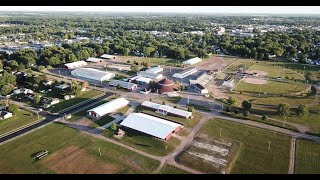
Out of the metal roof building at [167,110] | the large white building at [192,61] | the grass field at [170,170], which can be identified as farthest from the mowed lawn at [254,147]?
the large white building at [192,61]

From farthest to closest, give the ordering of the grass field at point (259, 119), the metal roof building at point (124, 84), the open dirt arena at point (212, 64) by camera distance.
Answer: the open dirt arena at point (212, 64) < the metal roof building at point (124, 84) < the grass field at point (259, 119)

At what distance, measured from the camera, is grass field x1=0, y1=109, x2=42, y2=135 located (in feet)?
141

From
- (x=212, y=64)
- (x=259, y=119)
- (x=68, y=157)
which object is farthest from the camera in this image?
(x=212, y=64)

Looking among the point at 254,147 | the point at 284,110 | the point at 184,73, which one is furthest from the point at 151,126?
the point at 184,73

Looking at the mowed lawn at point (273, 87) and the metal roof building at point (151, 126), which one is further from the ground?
the mowed lawn at point (273, 87)

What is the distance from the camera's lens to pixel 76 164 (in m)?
34.2

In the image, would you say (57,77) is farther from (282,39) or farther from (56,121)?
(282,39)

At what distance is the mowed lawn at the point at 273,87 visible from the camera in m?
60.2

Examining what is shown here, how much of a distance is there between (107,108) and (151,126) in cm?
1064

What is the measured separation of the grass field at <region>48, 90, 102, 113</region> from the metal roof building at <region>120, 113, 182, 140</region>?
14275 millimetres

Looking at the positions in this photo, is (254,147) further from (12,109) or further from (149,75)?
(149,75)

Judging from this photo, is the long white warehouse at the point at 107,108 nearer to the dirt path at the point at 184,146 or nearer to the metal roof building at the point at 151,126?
the metal roof building at the point at 151,126

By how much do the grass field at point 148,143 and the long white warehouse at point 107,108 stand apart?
5.91m

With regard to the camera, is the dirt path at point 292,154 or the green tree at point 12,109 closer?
the dirt path at point 292,154
